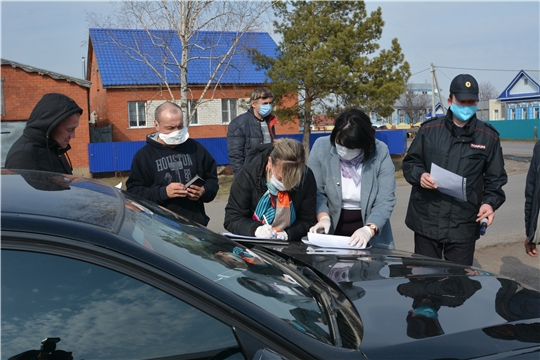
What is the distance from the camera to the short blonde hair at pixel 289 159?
135 inches

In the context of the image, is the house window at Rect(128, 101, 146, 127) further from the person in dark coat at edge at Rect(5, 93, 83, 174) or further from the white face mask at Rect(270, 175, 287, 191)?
the white face mask at Rect(270, 175, 287, 191)

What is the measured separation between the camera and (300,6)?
758 inches

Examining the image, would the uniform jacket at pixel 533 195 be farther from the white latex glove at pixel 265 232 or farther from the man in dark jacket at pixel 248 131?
the man in dark jacket at pixel 248 131

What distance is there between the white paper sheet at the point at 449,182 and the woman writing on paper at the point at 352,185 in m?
0.30

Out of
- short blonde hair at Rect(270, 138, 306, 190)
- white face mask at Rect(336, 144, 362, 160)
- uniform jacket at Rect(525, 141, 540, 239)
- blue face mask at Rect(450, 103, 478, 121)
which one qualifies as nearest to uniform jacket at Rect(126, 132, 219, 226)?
short blonde hair at Rect(270, 138, 306, 190)

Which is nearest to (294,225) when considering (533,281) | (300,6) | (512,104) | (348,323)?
(348,323)

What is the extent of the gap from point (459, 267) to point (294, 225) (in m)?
1.23

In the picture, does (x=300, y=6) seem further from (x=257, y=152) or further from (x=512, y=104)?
(x=512, y=104)

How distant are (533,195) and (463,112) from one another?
103cm

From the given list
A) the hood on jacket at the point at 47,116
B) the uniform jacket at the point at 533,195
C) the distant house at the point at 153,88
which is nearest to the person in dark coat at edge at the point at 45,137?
Result: the hood on jacket at the point at 47,116

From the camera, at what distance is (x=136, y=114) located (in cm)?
2512

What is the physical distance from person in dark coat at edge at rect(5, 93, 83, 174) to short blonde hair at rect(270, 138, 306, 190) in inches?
56.8

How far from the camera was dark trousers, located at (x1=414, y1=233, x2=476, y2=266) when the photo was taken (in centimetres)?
404

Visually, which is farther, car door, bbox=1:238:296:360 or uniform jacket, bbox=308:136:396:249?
uniform jacket, bbox=308:136:396:249
